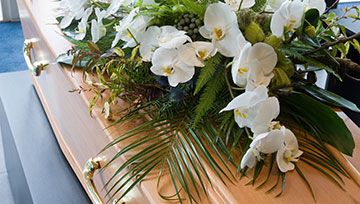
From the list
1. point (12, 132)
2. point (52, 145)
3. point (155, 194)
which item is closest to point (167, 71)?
point (155, 194)

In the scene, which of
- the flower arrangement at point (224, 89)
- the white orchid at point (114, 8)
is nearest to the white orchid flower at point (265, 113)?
the flower arrangement at point (224, 89)

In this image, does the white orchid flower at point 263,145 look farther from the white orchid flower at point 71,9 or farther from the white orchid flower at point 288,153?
the white orchid flower at point 71,9

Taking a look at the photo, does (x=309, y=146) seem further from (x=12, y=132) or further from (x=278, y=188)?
(x=12, y=132)

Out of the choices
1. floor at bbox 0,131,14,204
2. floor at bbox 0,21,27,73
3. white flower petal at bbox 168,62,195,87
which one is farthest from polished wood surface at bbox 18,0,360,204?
floor at bbox 0,21,27,73

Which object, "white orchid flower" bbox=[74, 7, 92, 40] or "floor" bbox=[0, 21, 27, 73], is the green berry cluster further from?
"floor" bbox=[0, 21, 27, 73]

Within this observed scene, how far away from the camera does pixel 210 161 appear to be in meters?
0.48

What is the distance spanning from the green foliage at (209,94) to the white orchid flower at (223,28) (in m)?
0.04

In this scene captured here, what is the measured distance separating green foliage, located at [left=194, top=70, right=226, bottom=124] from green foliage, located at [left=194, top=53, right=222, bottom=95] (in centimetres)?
1

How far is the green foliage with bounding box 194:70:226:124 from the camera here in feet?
1.69

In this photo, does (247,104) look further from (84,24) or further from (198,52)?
(84,24)

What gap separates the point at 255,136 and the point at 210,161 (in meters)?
0.06

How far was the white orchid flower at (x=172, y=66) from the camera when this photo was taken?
0.50 metres

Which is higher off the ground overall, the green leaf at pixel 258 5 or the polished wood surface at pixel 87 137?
the green leaf at pixel 258 5

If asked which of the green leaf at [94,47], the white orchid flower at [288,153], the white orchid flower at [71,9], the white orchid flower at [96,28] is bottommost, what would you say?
the white orchid flower at [288,153]
